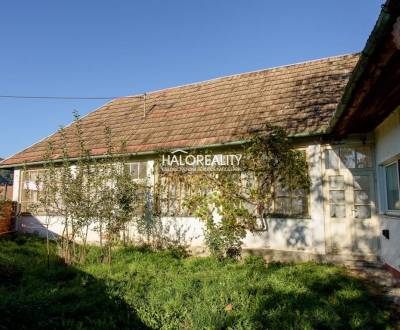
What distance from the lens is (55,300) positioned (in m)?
5.62

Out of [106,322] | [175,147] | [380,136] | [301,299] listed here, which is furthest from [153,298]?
[380,136]

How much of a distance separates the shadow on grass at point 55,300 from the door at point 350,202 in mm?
5362

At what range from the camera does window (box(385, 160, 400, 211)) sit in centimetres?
702

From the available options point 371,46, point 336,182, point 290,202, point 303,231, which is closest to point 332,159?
point 336,182

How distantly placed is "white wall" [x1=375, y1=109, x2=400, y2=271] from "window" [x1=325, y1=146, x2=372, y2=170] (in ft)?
0.87

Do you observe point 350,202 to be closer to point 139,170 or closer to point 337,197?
point 337,197

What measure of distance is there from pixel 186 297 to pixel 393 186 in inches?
196

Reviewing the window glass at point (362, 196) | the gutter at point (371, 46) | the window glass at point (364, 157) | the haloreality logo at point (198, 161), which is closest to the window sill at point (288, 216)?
the window glass at point (362, 196)

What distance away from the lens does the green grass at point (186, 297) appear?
186 inches

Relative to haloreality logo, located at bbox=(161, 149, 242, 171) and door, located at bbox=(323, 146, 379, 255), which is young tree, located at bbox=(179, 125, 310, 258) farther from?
door, located at bbox=(323, 146, 379, 255)

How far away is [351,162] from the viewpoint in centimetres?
840

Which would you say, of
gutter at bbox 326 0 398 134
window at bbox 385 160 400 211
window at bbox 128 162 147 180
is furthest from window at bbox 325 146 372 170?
window at bbox 128 162 147 180

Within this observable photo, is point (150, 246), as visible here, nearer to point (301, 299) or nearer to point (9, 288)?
point (9, 288)

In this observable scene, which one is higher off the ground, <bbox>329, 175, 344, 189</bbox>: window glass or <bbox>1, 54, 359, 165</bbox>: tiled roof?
<bbox>1, 54, 359, 165</bbox>: tiled roof
